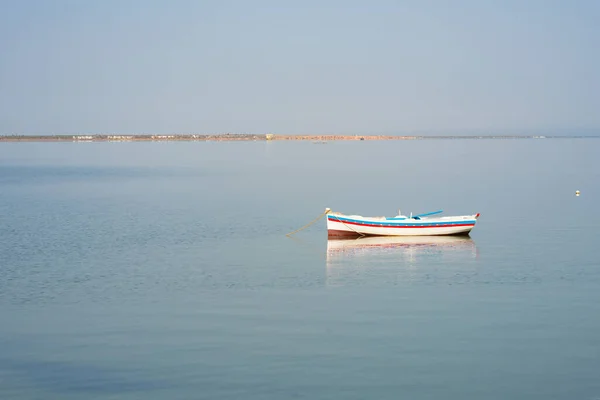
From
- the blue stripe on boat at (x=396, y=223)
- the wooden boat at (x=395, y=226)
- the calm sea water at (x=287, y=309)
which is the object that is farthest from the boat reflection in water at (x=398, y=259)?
the blue stripe on boat at (x=396, y=223)

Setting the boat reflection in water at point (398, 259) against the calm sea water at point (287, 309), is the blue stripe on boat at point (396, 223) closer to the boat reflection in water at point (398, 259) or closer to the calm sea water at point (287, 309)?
the boat reflection in water at point (398, 259)

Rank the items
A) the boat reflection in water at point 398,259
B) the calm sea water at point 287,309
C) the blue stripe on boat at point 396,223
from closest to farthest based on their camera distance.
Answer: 1. the calm sea water at point 287,309
2. the boat reflection in water at point 398,259
3. the blue stripe on boat at point 396,223

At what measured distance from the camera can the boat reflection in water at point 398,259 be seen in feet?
103

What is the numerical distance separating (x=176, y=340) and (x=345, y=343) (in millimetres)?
4539

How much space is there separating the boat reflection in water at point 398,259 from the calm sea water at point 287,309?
139 mm

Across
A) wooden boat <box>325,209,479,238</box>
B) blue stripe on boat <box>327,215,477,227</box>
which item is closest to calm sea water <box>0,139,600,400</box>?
wooden boat <box>325,209,479,238</box>

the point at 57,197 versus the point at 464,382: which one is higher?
the point at 57,197

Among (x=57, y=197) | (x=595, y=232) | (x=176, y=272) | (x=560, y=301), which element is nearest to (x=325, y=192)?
(x=57, y=197)

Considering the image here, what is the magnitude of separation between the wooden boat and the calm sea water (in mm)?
1208

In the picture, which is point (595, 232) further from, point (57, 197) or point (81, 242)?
point (57, 197)

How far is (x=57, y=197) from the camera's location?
219 feet

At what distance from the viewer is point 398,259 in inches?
1390

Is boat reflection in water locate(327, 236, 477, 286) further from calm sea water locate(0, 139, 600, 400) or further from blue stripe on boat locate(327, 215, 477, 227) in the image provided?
blue stripe on boat locate(327, 215, 477, 227)

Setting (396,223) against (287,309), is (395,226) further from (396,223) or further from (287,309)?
(287,309)
